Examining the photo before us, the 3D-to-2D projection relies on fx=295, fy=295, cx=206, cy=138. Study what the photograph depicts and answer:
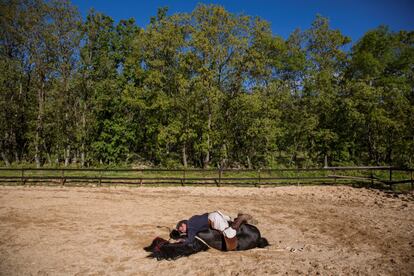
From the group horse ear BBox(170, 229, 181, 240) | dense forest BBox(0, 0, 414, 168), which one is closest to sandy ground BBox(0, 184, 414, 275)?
horse ear BBox(170, 229, 181, 240)

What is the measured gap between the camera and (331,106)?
86.6ft

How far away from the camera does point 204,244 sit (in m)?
7.03

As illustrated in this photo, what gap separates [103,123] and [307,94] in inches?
761

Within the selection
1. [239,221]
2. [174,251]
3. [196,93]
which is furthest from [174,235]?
[196,93]

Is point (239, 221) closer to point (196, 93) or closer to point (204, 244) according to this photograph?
point (204, 244)

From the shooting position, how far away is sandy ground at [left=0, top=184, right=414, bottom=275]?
611 cm

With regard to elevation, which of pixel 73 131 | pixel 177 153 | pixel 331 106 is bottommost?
pixel 177 153

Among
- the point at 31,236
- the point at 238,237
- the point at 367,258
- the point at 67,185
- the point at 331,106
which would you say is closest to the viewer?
the point at 367,258

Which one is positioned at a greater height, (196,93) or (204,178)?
(196,93)

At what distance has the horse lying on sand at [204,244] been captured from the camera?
21.6ft

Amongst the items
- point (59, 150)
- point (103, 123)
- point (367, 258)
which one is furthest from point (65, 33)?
point (367, 258)

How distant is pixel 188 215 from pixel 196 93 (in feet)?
48.2

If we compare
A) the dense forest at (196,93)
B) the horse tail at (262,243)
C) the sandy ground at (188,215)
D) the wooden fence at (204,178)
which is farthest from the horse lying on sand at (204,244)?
the dense forest at (196,93)

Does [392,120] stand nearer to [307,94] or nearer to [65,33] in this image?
[307,94]
